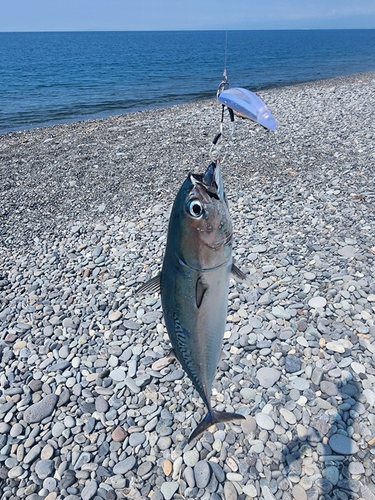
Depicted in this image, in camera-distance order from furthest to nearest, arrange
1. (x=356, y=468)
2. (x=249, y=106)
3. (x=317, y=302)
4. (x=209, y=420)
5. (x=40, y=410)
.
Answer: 1. (x=317, y=302)
2. (x=249, y=106)
3. (x=40, y=410)
4. (x=356, y=468)
5. (x=209, y=420)

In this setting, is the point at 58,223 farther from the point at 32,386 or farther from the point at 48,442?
the point at 48,442

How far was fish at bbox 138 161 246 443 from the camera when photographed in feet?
6.82

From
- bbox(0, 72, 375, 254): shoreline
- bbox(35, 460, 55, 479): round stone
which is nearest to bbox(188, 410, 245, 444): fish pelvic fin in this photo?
bbox(35, 460, 55, 479): round stone

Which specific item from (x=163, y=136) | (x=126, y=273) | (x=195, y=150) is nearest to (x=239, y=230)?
(x=126, y=273)

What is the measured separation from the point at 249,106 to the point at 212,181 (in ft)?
9.94

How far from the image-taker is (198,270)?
86.0 inches

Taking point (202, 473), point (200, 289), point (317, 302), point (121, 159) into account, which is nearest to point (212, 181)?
point (200, 289)

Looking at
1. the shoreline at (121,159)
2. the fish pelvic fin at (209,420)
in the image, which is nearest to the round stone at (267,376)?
the fish pelvic fin at (209,420)

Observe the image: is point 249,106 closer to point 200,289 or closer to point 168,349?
point 168,349

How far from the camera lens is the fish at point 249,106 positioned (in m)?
4.78

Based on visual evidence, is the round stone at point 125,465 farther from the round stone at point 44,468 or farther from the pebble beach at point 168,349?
the round stone at point 44,468

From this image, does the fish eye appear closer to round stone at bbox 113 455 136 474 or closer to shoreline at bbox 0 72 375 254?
round stone at bbox 113 455 136 474

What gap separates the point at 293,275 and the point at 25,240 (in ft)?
16.6

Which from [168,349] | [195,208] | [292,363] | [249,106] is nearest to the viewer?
[195,208]
